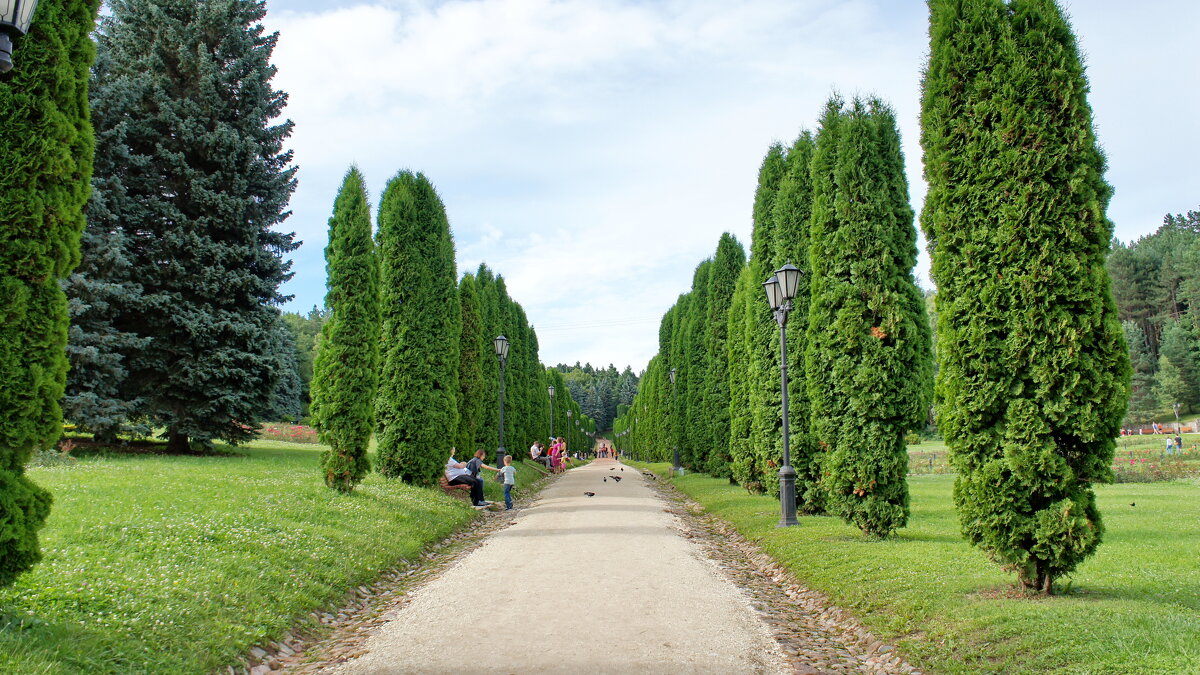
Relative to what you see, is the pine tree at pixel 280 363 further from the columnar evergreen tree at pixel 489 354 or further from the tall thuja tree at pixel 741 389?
the tall thuja tree at pixel 741 389

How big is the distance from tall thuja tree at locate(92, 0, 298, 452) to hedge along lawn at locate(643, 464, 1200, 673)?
14.6 meters

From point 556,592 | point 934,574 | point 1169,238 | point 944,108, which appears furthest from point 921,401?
point 1169,238

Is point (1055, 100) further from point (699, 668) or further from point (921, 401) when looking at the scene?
point (699, 668)

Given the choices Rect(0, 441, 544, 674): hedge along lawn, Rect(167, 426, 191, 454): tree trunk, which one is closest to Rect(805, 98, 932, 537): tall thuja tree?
Rect(0, 441, 544, 674): hedge along lawn

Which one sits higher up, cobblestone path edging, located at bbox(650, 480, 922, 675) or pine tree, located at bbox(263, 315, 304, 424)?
pine tree, located at bbox(263, 315, 304, 424)

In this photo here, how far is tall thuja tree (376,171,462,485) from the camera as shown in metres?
15.4

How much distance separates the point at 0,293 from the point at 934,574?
7.68m

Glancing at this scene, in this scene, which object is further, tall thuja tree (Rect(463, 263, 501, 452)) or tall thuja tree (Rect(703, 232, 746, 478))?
tall thuja tree (Rect(463, 263, 501, 452))

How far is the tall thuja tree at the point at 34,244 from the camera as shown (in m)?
4.26

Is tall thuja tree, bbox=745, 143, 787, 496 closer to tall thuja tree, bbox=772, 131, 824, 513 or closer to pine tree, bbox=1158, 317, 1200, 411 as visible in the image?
tall thuja tree, bbox=772, 131, 824, 513

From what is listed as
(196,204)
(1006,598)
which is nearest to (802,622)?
(1006,598)

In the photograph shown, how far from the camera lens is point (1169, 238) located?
233 ft

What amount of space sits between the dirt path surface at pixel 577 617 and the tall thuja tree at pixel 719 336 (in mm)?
12348

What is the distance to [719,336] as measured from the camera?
22891 millimetres
